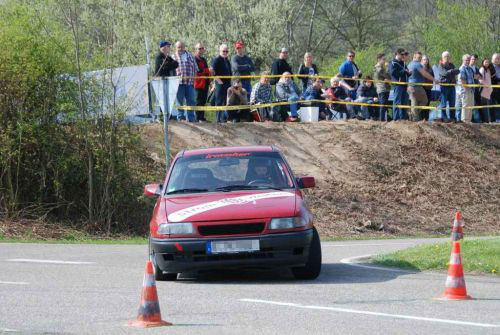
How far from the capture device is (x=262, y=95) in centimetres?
2902

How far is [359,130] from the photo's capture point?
3123 centimetres

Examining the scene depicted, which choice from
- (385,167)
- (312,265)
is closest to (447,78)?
(385,167)

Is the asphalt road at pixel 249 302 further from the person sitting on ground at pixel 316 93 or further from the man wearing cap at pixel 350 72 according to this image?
the man wearing cap at pixel 350 72

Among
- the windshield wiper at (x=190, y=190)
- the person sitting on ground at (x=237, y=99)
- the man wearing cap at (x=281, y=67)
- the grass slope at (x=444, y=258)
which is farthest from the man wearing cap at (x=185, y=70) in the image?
the windshield wiper at (x=190, y=190)

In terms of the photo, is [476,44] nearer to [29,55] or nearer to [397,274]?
[29,55]

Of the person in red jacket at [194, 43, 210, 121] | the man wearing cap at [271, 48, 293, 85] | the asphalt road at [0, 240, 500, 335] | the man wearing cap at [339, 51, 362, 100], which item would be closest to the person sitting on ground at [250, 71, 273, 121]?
the man wearing cap at [271, 48, 293, 85]

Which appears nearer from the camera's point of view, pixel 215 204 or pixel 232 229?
pixel 232 229

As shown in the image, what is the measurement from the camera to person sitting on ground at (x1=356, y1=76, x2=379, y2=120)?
1184 inches

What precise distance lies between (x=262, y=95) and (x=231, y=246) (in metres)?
16.6

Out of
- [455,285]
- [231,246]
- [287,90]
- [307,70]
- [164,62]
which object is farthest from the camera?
[307,70]

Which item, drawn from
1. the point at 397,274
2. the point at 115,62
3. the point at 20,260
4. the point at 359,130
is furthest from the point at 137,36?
the point at 397,274

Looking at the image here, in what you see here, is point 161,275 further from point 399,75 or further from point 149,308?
point 399,75

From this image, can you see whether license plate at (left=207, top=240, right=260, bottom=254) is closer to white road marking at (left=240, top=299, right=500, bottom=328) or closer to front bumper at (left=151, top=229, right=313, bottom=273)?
front bumper at (left=151, top=229, right=313, bottom=273)

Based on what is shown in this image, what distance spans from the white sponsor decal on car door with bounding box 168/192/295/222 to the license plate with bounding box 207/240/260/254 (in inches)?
17.9
